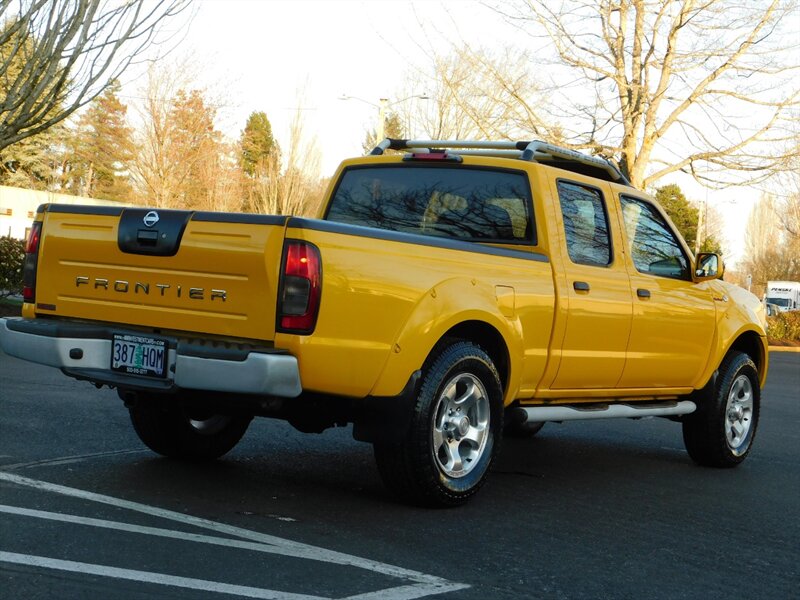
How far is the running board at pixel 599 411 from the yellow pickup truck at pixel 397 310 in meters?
0.01

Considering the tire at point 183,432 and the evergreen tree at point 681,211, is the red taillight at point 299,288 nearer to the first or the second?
the tire at point 183,432

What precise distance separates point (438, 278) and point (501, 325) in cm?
59

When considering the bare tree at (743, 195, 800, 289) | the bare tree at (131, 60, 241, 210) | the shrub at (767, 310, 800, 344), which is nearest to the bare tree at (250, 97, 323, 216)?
the bare tree at (131, 60, 241, 210)

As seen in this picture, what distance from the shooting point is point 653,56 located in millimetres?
21562

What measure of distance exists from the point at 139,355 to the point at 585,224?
306 cm

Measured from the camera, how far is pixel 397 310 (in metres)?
5.39

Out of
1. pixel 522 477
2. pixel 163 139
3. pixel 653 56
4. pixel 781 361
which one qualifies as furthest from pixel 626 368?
pixel 163 139

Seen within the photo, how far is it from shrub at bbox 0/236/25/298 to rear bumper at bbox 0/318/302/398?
14359mm

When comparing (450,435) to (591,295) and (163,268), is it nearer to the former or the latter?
(591,295)

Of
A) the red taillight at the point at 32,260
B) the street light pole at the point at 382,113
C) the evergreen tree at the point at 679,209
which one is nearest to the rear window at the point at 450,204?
the red taillight at the point at 32,260

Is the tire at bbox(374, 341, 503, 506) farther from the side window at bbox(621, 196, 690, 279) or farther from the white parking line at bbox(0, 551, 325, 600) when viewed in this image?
the side window at bbox(621, 196, 690, 279)

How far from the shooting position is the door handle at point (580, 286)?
668cm

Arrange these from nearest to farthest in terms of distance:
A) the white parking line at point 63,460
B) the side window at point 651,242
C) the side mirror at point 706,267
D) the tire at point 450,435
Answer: the tire at point 450,435, the white parking line at point 63,460, the side window at point 651,242, the side mirror at point 706,267

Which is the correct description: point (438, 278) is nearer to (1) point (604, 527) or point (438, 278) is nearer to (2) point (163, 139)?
(1) point (604, 527)
